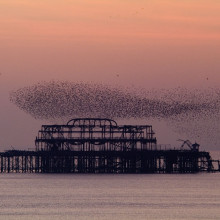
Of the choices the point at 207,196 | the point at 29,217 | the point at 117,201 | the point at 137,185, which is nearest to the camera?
the point at 29,217

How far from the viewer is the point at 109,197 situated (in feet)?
382

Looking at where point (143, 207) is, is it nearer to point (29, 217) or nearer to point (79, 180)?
point (29, 217)

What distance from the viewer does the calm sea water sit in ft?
315

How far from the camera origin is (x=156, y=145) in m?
165

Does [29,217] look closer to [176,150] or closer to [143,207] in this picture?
[143,207]

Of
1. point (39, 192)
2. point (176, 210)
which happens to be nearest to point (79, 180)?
point (39, 192)

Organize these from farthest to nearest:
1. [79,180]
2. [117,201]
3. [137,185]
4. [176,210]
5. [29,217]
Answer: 1. [79,180]
2. [137,185]
3. [117,201]
4. [176,210]
5. [29,217]

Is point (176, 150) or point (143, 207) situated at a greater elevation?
point (176, 150)

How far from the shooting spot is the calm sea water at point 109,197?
95938 millimetres

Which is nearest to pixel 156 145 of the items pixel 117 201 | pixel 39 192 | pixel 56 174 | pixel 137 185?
pixel 56 174

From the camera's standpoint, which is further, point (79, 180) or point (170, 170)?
point (170, 170)

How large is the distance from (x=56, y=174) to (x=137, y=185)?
1289 inches

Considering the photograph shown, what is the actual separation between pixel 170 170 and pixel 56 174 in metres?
15.3

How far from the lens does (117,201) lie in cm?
11062
